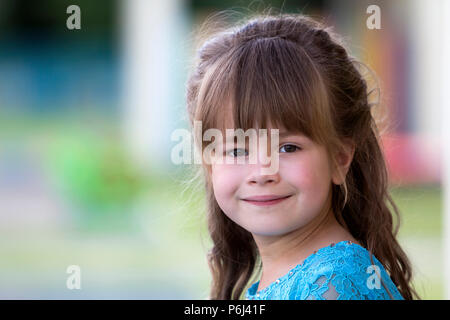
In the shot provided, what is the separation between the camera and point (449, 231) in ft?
12.1

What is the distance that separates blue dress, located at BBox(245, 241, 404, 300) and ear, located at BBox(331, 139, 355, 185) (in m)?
0.16

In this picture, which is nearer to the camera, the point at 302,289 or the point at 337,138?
the point at 302,289

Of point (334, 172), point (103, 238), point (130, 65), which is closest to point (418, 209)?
point (103, 238)

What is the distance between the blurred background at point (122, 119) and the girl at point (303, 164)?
388 cm

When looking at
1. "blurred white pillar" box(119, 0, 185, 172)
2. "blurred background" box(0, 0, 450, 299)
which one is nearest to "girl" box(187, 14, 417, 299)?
"blurred background" box(0, 0, 450, 299)

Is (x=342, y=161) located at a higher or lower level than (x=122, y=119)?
higher

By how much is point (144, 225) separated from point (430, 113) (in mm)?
3685

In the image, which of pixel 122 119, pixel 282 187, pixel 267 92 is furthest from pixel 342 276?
pixel 122 119

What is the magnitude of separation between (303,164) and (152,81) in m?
7.18

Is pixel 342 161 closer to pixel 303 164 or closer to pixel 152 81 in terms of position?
pixel 303 164

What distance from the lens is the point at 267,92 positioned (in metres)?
1.51

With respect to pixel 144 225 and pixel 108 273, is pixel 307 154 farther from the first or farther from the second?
pixel 144 225

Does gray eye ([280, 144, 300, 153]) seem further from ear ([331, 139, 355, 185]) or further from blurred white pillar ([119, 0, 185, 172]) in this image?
blurred white pillar ([119, 0, 185, 172])

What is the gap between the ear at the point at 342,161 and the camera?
1.60 metres
